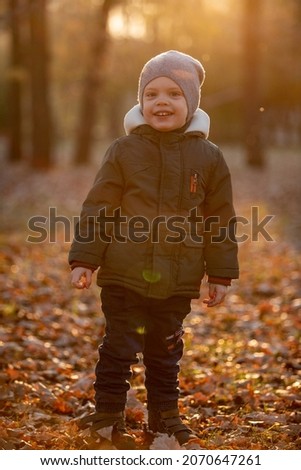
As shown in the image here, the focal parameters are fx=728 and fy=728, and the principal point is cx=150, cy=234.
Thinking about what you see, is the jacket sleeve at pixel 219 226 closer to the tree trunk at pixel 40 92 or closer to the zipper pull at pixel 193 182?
the zipper pull at pixel 193 182

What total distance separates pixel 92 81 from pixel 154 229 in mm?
22748

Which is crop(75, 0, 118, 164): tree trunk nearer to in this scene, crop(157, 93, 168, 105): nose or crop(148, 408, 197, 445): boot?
crop(157, 93, 168, 105): nose

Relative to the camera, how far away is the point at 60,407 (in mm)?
4945

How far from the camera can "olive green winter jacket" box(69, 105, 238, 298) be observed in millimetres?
4043

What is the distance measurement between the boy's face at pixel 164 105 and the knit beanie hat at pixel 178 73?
1.1 inches

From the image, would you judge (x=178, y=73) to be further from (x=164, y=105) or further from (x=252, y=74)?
(x=252, y=74)

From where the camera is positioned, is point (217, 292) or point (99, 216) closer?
point (99, 216)

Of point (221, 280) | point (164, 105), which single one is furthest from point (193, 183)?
point (221, 280)

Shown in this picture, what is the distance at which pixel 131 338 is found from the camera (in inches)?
163

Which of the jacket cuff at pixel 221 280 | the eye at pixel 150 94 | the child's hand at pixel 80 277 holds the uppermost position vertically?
the eye at pixel 150 94

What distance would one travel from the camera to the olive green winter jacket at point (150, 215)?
13.3ft

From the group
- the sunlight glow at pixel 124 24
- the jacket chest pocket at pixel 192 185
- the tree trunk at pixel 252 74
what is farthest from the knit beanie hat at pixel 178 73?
the sunlight glow at pixel 124 24

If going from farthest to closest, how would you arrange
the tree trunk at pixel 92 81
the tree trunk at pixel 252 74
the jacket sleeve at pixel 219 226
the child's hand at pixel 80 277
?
the tree trunk at pixel 252 74, the tree trunk at pixel 92 81, the jacket sleeve at pixel 219 226, the child's hand at pixel 80 277

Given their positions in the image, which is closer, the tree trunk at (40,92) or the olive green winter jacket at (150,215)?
the olive green winter jacket at (150,215)
